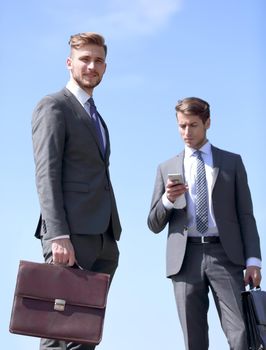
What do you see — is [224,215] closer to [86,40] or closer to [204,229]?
[204,229]

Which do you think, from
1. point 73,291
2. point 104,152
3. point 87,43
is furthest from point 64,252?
point 87,43

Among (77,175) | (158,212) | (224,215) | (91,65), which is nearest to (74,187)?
(77,175)

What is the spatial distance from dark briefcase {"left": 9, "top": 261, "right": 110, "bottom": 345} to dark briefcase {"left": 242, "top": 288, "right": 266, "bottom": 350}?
1369 millimetres

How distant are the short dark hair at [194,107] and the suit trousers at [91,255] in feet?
4.50

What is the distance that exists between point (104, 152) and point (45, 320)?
1037 mm

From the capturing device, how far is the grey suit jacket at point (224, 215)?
496cm

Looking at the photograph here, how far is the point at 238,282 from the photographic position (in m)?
4.93

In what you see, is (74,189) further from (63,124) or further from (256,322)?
(256,322)

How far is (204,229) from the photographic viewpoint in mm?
4957

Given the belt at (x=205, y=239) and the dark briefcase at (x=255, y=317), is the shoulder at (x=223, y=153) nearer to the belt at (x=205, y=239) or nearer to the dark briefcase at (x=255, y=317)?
the belt at (x=205, y=239)

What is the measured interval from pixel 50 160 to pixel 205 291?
1.64 m

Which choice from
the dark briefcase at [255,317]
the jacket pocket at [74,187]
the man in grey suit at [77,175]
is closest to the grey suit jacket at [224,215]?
the dark briefcase at [255,317]

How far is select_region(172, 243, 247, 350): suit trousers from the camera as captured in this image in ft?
15.9

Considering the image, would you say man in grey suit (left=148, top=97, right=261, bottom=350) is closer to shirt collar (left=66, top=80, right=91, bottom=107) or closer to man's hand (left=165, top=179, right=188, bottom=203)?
man's hand (left=165, top=179, right=188, bottom=203)
